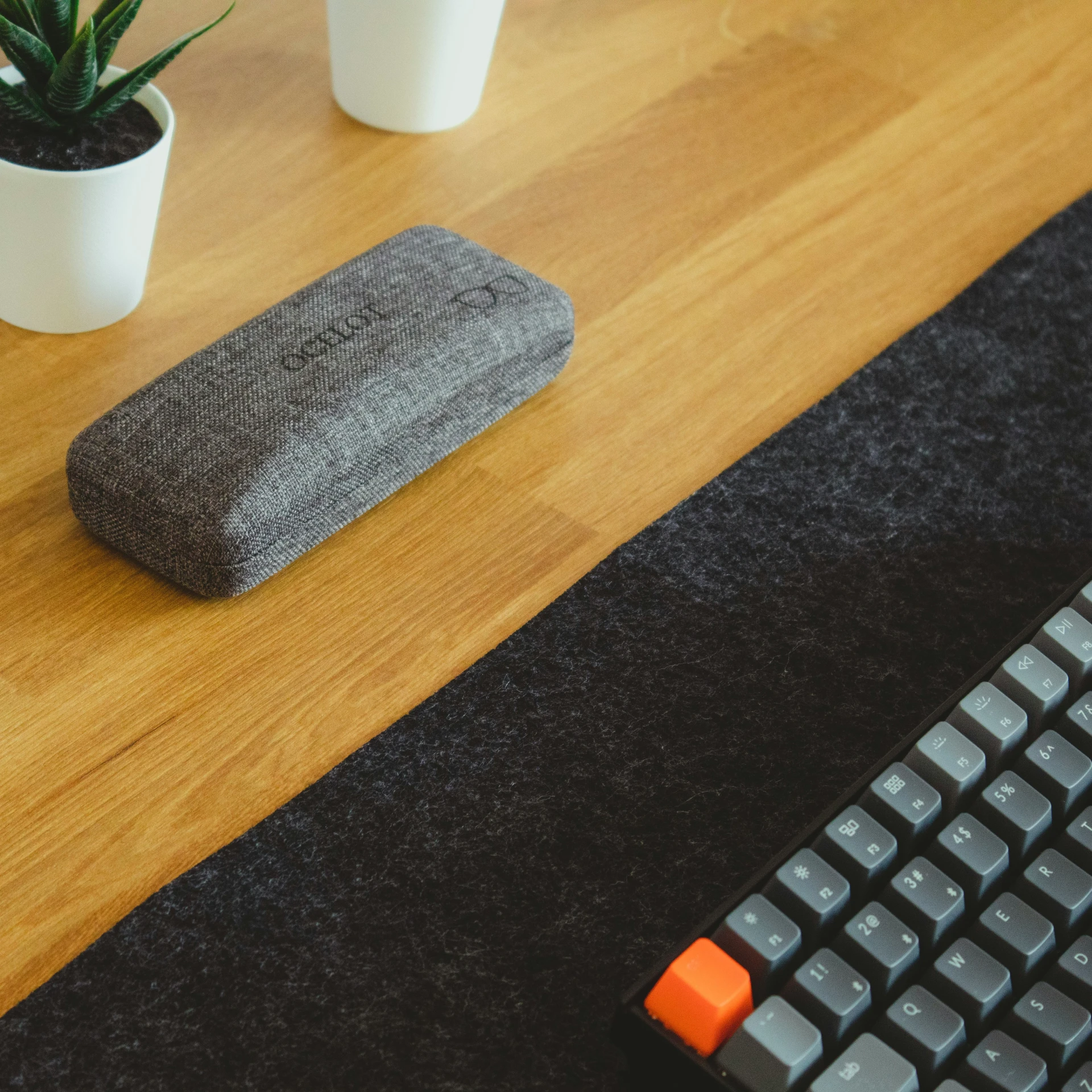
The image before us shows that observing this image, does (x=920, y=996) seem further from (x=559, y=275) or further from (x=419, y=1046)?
(x=559, y=275)

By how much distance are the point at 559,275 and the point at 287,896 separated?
1.23 ft

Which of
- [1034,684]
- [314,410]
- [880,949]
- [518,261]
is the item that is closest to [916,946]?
[880,949]

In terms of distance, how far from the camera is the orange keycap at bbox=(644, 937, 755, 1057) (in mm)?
383

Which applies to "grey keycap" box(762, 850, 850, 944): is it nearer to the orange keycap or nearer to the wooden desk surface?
the orange keycap

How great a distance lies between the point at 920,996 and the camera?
393mm

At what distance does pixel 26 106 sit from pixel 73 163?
29 millimetres

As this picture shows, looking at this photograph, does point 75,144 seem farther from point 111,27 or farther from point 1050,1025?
point 1050,1025

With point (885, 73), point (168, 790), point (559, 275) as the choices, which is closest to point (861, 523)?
point (559, 275)

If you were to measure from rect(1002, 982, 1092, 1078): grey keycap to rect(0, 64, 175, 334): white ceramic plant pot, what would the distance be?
0.48m

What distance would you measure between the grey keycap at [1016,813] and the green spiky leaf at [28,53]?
18.5 inches

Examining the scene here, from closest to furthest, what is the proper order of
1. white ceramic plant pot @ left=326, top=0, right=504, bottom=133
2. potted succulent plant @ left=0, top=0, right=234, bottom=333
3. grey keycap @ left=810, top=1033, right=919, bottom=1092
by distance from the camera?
1. grey keycap @ left=810, top=1033, right=919, bottom=1092
2. potted succulent plant @ left=0, top=0, right=234, bottom=333
3. white ceramic plant pot @ left=326, top=0, right=504, bottom=133

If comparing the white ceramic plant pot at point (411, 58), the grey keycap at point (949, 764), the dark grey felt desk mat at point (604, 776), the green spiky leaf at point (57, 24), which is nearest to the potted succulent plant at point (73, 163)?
the green spiky leaf at point (57, 24)

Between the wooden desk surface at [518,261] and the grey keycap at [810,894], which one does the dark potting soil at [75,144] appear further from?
the grey keycap at [810,894]

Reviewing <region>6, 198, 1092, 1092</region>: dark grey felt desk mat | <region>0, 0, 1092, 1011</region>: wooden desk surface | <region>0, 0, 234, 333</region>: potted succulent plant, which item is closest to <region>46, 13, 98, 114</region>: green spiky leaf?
<region>0, 0, 234, 333</region>: potted succulent plant
